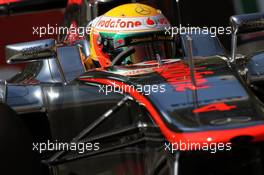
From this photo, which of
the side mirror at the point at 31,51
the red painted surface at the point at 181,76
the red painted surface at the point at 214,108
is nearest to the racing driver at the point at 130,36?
the side mirror at the point at 31,51

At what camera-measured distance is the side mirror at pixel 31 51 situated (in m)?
3.76

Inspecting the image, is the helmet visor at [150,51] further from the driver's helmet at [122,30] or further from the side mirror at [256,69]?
the side mirror at [256,69]

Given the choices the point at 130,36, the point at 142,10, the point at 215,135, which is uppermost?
the point at 142,10

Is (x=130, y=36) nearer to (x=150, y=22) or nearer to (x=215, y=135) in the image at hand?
(x=150, y=22)

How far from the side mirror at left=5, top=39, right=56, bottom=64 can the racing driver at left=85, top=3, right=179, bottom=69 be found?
16.4 inches

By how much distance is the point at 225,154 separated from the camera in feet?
9.09

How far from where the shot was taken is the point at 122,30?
4.19 meters

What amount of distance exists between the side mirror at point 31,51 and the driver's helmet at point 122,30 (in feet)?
1.50

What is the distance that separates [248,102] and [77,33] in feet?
8.71

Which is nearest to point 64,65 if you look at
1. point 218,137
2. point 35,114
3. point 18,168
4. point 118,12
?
point 118,12

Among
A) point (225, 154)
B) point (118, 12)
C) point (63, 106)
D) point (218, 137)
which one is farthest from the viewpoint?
point (118, 12)

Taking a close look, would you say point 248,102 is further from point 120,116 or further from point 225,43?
point 225,43

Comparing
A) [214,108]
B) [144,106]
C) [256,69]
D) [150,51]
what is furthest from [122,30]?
[214,108]

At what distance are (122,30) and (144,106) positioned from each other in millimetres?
1212
